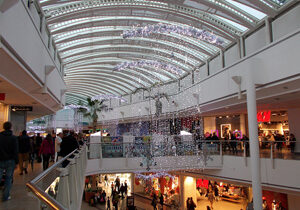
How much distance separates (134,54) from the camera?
24.2 meters

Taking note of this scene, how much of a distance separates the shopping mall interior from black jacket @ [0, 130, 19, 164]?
19 millimetres

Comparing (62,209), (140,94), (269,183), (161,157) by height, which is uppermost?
(140,94)

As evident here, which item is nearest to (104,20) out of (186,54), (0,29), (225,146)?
(186,54)

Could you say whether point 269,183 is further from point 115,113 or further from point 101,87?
point 101,87

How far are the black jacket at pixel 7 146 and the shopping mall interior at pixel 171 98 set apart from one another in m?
0.02

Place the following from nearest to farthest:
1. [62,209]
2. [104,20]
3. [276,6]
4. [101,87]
Result: [62,209] < [276,6] < [104,20] < [101,87]

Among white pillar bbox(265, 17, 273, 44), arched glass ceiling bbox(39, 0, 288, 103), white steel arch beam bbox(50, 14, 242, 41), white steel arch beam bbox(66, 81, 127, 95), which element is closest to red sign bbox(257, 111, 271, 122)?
arched glass ceiling bbox(39, 0, 288, 103)

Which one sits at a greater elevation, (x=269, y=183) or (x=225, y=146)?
(x=225, y=146)

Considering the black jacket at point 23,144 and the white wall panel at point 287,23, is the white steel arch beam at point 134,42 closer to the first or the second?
the white wall panel at point 287,23

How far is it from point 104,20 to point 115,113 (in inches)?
867

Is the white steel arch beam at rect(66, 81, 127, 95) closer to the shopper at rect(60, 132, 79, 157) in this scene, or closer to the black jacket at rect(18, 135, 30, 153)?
the black jacket at rect(18, 135, 30, 153)

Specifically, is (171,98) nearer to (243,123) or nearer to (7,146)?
(243,123)

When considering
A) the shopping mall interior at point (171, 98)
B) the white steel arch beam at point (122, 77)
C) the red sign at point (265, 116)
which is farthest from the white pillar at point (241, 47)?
the white steel arch beam at point (122, 77)

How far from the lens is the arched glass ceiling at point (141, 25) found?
1273 cm
